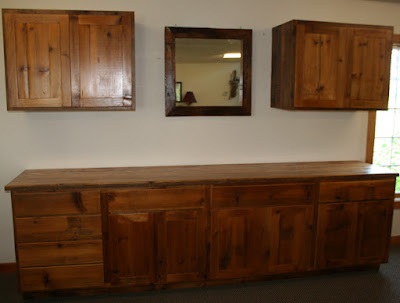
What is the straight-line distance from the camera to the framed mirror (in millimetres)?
2994

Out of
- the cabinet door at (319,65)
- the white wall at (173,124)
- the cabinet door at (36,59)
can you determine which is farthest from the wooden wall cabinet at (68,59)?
the cabinet door at (319,65)

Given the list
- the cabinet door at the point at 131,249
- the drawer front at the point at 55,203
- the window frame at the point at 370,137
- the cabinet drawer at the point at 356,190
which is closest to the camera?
the drawer front at the point at 55,203

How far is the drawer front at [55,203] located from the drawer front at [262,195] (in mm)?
835

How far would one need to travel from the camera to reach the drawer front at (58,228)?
8.36ft

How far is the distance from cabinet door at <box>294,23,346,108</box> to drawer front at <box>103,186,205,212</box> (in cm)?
104

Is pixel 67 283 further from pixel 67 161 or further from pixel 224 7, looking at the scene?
pixel 224 7

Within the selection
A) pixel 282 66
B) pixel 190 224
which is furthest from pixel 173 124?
pixel 282 66

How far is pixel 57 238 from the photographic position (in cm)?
258

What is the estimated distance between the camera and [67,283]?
2641mm

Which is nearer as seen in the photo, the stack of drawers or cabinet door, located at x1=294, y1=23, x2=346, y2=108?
the stack of drawers

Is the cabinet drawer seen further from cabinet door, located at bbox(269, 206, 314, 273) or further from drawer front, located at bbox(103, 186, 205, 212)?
drawer front, located at bbox(103, 186, 205, 212)

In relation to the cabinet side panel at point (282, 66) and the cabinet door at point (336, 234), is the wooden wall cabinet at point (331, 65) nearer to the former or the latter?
the cabinet side panel at point (282, 66)

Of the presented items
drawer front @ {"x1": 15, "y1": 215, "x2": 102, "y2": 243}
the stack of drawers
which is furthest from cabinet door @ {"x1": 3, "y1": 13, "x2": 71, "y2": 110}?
drawer front @ {"x1": 15, "y1": 215, "x2": 102, "y2": 243}

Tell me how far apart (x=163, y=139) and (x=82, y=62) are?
0.87 m
